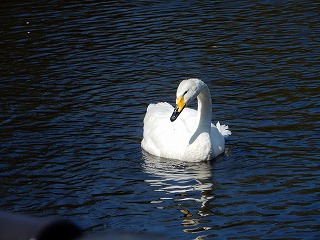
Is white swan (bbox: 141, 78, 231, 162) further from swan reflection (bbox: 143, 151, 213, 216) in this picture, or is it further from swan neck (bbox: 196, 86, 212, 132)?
swan reflection (bbox: 143, 151, 213, 216)

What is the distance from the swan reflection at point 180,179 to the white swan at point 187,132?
0.12 metres

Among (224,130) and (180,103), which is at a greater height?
(180,103)

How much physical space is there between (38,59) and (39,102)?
2.65m

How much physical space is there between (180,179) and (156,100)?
11.4 feet

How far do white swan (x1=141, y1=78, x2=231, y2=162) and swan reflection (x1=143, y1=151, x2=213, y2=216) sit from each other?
4.9 inches

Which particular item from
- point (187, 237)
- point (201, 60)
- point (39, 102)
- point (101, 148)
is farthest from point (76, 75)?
point (187, 237)

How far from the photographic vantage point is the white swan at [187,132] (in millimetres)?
9312

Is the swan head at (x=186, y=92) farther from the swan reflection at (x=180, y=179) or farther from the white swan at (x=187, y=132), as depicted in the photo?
the swan reflection at (x=180, y=179)

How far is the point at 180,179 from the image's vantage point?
8.51 meters

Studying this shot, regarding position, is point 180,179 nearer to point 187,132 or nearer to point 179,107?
point 179,107

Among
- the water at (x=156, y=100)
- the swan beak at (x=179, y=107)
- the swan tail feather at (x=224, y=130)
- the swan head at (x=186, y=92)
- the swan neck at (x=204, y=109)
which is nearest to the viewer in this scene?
the water at (x=156, y=100)

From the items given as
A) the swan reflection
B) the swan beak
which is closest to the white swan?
the swan beak

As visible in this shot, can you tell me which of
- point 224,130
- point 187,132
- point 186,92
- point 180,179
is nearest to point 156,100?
point 224,130

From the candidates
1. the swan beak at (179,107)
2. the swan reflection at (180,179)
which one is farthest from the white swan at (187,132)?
the swan reflection at (180,179)
